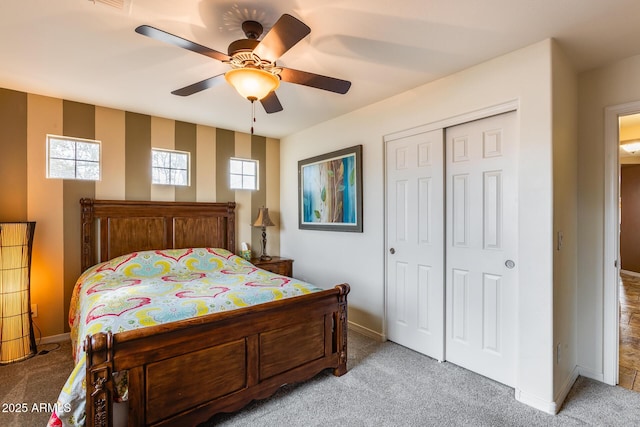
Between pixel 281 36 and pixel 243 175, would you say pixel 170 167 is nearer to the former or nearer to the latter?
pixel 243 175

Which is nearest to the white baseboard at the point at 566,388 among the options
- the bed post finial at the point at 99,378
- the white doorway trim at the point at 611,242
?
the white doorway trim at the point at 611,242

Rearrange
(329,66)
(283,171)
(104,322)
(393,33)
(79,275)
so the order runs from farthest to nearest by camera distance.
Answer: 1. (283,171)
2. (79,275)
3. (329,66)
4. (393,33)
5. (104,322)

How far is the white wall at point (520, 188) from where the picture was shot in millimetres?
2078

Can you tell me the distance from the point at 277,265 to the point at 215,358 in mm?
2290

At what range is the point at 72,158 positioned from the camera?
3271 mm

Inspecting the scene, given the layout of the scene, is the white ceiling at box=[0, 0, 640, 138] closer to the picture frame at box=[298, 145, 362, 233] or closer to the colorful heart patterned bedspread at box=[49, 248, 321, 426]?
the picture frame at box=[298, 145, 362, 233]

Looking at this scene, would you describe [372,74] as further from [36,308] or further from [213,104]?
[36,308]

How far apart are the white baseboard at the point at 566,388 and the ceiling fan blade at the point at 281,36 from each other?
9.01 ft

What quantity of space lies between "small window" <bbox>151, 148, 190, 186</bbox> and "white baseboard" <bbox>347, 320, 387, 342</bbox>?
105 inches

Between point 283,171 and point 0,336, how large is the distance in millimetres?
3416


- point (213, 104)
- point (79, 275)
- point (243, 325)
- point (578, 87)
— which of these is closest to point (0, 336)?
point (79, 275)

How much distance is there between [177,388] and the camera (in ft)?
5.84

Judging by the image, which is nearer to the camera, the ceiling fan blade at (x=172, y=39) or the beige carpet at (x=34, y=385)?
the ceiling fan blade at (x=172, y=39)

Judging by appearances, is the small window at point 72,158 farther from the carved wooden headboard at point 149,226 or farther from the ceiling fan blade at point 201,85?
the ceiling fan blade at point 201,85
